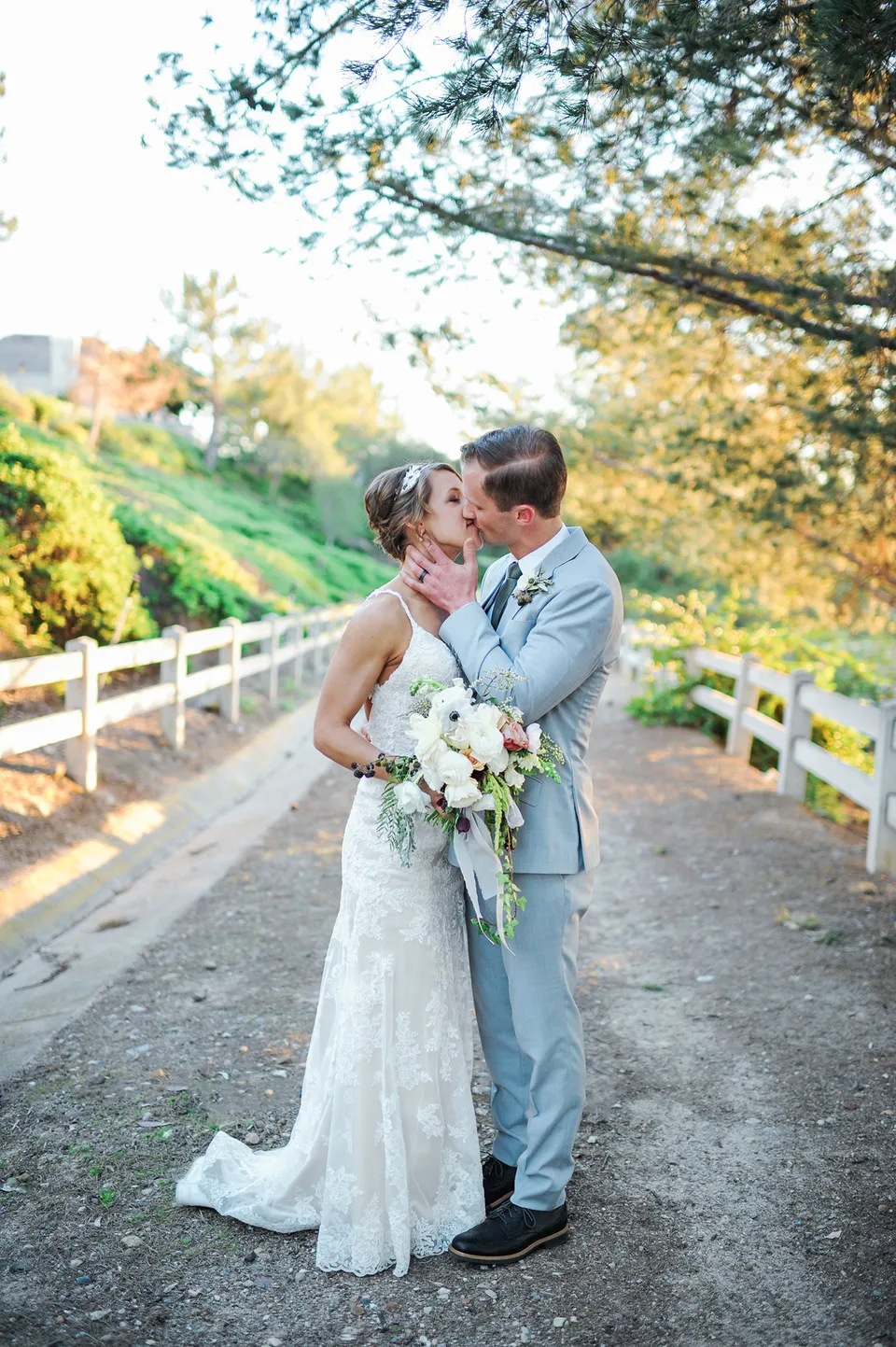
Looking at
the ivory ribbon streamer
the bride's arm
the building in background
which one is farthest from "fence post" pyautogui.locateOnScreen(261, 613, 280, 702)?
the building in background

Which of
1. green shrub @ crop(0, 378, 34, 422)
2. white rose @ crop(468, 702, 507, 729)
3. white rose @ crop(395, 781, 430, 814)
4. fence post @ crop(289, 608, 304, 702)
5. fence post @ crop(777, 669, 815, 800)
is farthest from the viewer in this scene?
green shrub @ crop(0, 378, 34, 422)

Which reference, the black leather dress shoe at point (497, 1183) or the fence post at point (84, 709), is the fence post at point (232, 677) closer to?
the fence post at point (84, 709)

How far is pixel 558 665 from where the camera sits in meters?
2.78

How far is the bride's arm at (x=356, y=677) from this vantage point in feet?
9.70

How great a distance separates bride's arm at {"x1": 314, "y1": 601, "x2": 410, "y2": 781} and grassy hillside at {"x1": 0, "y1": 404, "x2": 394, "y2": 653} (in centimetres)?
658

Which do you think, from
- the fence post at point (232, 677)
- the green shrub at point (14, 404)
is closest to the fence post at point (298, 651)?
the fence post at point (232, 677)

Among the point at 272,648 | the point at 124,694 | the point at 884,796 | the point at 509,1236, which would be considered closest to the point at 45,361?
the point at 272,648

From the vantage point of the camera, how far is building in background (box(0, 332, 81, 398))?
22.8m

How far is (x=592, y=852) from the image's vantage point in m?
3.02

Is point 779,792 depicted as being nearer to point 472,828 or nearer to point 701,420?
point 701,420

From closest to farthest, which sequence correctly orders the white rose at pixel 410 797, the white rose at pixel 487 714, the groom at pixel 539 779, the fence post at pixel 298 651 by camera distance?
1. the white rose at pixel 487 714
2. the white rose at pixel 410 797
3. the groom at pixel 539 779
4. the fence post at pixel 298 651

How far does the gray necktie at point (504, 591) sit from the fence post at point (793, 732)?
20.2 ft

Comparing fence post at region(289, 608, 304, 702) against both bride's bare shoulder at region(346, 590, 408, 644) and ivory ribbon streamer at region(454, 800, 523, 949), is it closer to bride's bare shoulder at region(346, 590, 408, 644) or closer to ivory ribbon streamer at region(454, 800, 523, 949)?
bride's bare shoulder at region(346, 590, 408, 644)

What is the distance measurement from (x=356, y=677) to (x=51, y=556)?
23.8ft
